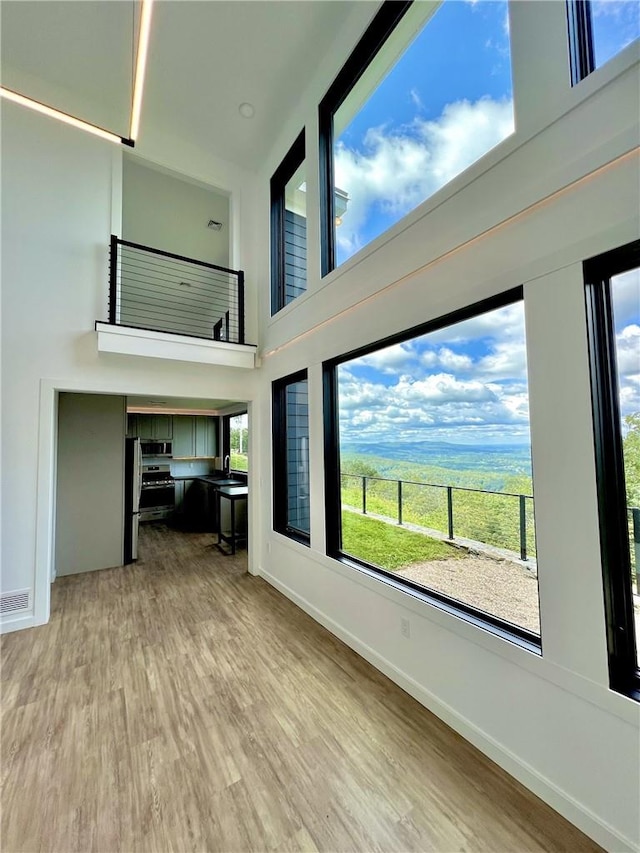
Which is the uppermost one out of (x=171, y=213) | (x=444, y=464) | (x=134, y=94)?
(x=171, y=213)

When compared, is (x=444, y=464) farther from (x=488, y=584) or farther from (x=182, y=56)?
(x=182, y=56)

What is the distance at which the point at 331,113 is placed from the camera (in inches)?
129

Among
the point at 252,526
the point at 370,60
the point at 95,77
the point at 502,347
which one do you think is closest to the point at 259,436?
the point at 252,526

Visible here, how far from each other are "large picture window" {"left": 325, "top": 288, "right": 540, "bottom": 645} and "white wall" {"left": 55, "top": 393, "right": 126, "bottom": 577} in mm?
3201

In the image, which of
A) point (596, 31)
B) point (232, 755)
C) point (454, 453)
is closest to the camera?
point (596, 31)

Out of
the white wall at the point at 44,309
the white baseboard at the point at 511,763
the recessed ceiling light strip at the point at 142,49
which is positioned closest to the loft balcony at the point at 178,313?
the white wall at the point at 44,309

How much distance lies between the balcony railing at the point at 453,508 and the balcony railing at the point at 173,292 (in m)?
2.44

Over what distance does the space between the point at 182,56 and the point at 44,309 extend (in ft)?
9.04

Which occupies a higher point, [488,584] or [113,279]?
[113,279]

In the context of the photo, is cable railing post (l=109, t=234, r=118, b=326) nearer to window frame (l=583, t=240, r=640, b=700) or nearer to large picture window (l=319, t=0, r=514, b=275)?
large picture window (l=319, t=0, r=514, b=275)

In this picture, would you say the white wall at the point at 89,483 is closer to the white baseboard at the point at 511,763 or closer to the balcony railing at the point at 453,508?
the balcony railing at the point at 453,508

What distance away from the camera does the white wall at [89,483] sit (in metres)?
4.34

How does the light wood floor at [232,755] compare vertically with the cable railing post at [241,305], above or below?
below

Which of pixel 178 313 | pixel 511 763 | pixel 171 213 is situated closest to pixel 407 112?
pixel 171 213
